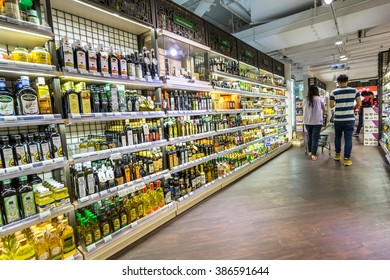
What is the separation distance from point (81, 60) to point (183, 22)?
179 cm

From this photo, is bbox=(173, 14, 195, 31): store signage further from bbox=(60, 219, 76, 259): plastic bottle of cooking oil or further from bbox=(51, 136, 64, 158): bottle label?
bbox=(60, 219, 76, 259): plastic bottle of cooking oil

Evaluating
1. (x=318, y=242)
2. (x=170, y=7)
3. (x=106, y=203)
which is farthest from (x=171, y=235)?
(x=170, y=7)

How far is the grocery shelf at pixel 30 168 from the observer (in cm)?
160

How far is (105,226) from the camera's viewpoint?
2.15 meters

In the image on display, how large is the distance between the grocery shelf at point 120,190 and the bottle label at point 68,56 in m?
1.27

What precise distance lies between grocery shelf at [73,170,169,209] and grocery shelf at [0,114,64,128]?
0.77 m

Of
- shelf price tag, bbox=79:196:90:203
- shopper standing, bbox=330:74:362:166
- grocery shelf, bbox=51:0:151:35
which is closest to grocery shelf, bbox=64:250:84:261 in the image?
shelf price tag, bbox=79:196:90:203

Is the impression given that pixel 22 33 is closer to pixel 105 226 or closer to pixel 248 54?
pixel 105 226

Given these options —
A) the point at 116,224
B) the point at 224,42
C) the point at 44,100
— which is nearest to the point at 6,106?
the point at 44,100

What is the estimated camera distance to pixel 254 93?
535cm

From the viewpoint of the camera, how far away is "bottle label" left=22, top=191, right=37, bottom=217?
66.7 inches

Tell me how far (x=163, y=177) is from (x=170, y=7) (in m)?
2.42

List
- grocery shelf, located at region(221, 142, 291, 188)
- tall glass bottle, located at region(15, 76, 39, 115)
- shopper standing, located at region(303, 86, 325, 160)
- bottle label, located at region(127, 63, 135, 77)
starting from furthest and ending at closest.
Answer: shopper standing, located at region(303, 86, 325, 160) → grocery shelf, located at region(221, 142, 291, 188) → bottle label, located at region(127, 63, 135, 77) → tall glass bottle, located at region(15, 76, 39, 115)

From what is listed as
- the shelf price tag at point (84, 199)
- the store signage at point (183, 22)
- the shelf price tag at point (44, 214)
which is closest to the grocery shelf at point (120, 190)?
the shelf price tag at point (84, 199)
